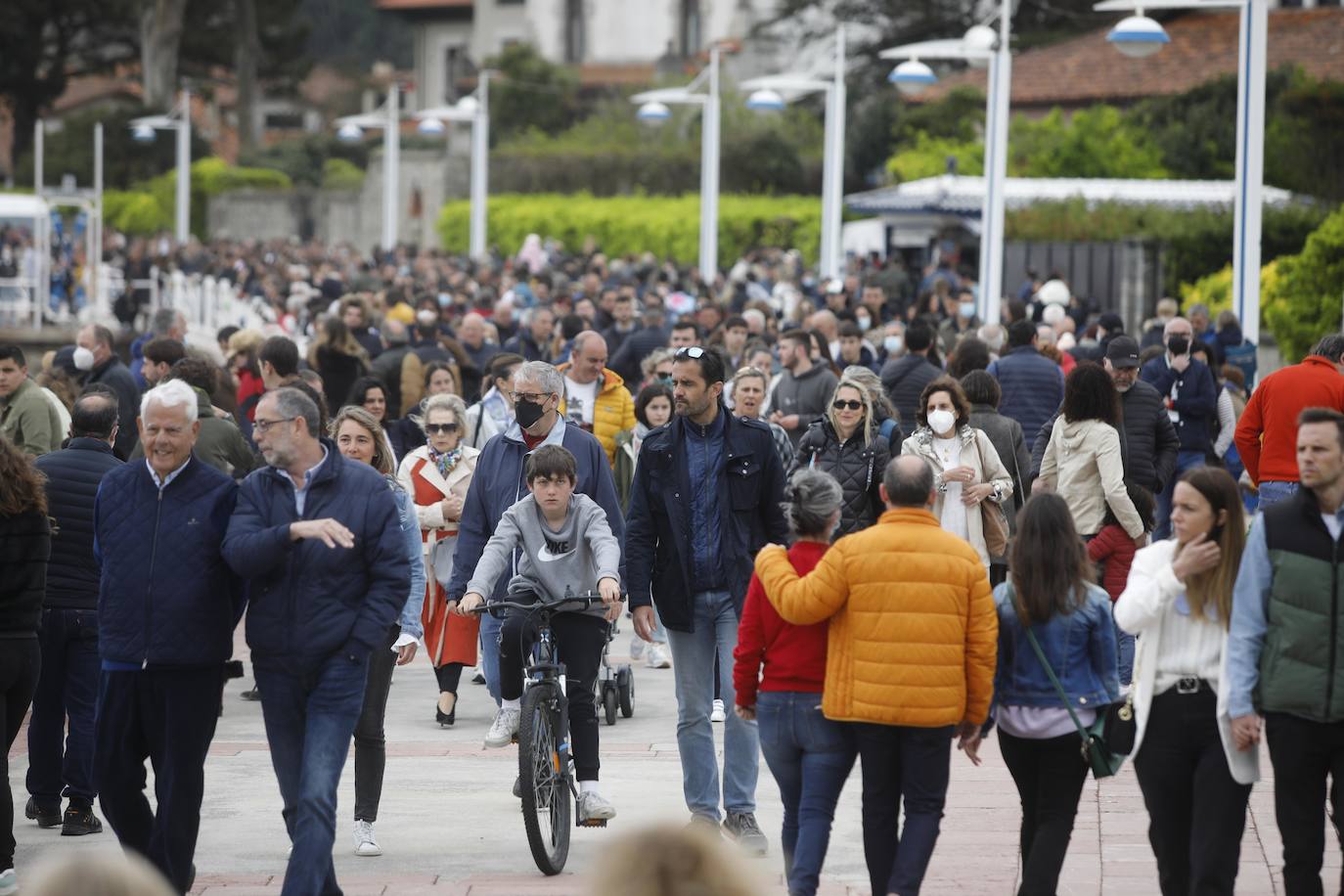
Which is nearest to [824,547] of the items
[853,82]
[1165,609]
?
[1165,609]

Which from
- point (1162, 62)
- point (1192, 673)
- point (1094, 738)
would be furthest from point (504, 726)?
point (1162, 62)

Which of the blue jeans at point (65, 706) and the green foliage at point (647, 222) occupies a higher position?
the green foliage at point (647, 222)

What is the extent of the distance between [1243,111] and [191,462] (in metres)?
12.2

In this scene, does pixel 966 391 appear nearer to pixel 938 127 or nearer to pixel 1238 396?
pixel 1238 396

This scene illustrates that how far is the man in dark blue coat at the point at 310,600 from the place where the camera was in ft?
22.6

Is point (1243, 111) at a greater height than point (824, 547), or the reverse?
point (1243, 111)

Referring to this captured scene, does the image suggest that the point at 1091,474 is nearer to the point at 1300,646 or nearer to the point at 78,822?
the point at 1300,646

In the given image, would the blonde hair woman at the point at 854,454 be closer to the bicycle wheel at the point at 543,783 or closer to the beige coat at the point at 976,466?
the beige coat at the point at 976,466

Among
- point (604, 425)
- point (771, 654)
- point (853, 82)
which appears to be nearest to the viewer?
point (771, 654)

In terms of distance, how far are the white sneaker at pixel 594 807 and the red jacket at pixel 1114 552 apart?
3.55m

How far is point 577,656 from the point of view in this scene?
8.39 meters

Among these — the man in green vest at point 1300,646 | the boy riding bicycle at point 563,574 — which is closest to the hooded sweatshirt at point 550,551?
the boy riding bicycle at point 563,574

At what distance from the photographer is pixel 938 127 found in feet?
160

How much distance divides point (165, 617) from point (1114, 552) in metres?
5.48
